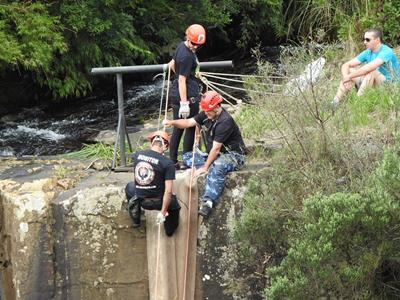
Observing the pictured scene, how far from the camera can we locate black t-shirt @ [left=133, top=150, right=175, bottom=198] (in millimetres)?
6594

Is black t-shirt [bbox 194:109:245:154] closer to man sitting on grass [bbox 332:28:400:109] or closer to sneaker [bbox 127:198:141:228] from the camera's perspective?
sneaker [bbox 127:198:141:228]

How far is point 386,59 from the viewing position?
325 inches

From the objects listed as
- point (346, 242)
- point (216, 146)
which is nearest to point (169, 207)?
point (216, 146)

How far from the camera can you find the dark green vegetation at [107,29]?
35.0 ft

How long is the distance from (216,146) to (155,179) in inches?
29.1

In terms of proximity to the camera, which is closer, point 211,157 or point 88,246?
point 211,157

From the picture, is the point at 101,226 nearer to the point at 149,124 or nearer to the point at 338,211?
the point at 338,211

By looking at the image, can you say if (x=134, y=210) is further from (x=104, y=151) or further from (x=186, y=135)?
(x=104, y=151)

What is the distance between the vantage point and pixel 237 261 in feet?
23.7

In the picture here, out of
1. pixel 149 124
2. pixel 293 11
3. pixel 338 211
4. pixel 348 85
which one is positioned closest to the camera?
pixel 338 211

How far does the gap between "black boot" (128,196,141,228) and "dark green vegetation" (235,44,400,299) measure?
0.98m

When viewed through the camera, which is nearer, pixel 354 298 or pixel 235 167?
pixel 354 298

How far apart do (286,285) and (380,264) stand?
2.68 ft

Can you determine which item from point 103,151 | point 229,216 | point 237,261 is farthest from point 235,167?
point 103,151
